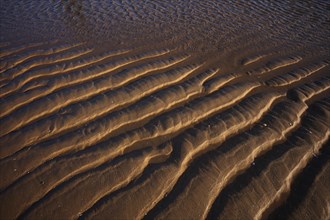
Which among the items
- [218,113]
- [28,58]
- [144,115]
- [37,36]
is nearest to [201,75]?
[218,113]

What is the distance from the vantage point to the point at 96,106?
3.22m

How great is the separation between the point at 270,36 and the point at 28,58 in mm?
4782

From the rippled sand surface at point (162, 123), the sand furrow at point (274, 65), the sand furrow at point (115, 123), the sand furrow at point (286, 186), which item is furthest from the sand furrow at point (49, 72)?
the sand furrow at point (286, 186)

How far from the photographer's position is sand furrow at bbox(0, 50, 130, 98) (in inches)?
140

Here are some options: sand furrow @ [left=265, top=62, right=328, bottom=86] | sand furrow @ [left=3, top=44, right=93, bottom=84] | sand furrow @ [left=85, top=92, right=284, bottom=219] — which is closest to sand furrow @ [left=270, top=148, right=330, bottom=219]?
sand furrow @ [left=85, top=92, right=284, bottom=219]

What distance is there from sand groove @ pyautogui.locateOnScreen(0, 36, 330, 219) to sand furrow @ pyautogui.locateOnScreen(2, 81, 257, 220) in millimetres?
11

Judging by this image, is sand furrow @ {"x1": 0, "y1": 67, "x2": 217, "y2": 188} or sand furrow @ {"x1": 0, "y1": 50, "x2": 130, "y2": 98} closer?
sand furrow @ {"x1": 0, "y1": 67, "x2": 217, "y2": 188}

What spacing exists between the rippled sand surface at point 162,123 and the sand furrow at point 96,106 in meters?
0.01

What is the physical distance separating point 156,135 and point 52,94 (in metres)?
1.58

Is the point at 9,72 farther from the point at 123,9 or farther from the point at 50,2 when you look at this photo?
the point at 50,2

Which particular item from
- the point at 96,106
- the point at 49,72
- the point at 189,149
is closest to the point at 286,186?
the point at 189,149

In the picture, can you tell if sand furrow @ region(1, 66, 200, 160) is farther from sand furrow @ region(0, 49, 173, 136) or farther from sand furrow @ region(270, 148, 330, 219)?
→ sand furrow @ region(270, 148, 330, 219)

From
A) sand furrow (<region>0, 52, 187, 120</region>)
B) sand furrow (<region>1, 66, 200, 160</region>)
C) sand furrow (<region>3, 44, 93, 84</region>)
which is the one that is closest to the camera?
sand furrow (<region>1, 66, 200, 160</region>)

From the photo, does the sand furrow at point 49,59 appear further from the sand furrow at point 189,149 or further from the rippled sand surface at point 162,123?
the sand furrow at point 189,149
